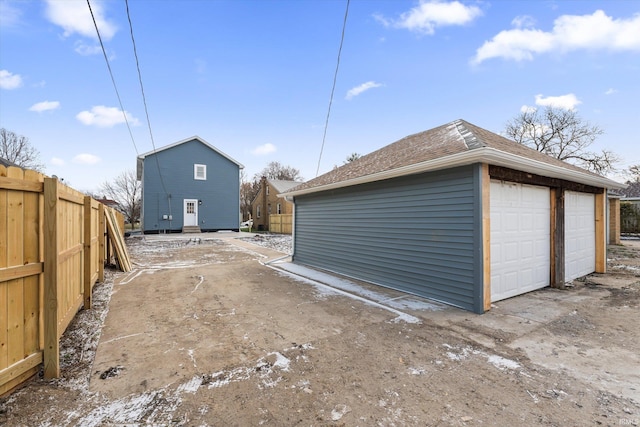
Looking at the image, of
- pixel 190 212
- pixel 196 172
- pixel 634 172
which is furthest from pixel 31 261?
pixel 634 172

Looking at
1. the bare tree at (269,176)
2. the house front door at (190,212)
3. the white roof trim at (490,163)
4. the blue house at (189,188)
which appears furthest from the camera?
the bare tree at (269,176)

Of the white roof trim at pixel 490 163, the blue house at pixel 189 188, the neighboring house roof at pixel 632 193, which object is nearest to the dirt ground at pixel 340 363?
the white roof trim at pixel 490 163

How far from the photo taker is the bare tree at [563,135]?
62.9 ft

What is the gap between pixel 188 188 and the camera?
19.7m

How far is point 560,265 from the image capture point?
570cm

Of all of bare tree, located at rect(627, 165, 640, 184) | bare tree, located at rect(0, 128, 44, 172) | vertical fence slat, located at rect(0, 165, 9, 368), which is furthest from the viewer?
bare tree, located at rect(0, 128, 44, 172)

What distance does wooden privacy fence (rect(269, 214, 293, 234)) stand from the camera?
74.8 feet

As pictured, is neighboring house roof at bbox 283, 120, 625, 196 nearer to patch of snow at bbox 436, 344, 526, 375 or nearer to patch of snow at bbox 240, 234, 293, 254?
patch of snow at bbox 436, 344, 526, 375

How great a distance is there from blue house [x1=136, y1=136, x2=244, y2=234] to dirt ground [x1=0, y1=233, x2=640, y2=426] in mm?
15412

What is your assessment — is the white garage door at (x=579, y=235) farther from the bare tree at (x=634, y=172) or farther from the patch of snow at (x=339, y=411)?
the bare tree at (x=634, y=172)

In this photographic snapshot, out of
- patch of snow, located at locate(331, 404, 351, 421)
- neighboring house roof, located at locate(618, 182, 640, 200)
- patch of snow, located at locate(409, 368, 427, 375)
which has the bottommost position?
patch of snow, located at locate(409, 368, 427, 375)

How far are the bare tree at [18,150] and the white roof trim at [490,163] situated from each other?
31.5m

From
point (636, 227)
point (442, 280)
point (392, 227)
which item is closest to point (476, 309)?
point (442, 280)

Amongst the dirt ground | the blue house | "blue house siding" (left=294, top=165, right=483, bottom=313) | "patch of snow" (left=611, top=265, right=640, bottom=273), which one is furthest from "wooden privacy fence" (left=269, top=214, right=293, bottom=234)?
"patch of snow" (left=611, top=265, right=640, bottom=273)
